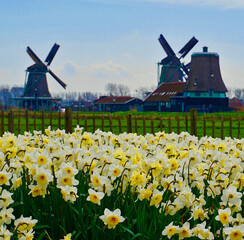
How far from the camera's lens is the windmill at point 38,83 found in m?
50.8

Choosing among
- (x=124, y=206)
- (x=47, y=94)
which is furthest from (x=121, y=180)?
(x=47, y=94)

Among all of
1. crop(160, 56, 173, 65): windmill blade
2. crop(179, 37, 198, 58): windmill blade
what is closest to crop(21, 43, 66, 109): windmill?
crop(160, 56, 173, 65): windmill blade

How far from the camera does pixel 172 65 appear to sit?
49.3 m

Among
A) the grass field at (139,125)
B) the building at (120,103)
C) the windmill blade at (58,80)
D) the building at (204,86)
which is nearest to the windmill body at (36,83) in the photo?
the windmill blade at (58,80)

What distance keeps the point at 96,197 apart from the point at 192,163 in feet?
4.34

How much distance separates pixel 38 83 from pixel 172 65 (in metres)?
18.9

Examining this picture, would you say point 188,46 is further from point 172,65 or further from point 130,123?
point 130,123

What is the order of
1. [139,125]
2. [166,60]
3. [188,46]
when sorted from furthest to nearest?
1. [166,60]
2. [188,46]
3. [139,125]

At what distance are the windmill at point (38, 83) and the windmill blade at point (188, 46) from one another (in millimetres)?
15634

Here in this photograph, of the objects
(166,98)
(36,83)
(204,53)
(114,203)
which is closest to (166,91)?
(166,98)

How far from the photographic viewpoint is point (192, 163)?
11.2 ft

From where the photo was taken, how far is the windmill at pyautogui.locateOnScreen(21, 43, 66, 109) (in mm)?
50797

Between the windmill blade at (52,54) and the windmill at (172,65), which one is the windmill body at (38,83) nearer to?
the windmill blade at (52,54)

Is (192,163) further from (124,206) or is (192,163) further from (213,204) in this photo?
(124,206)
